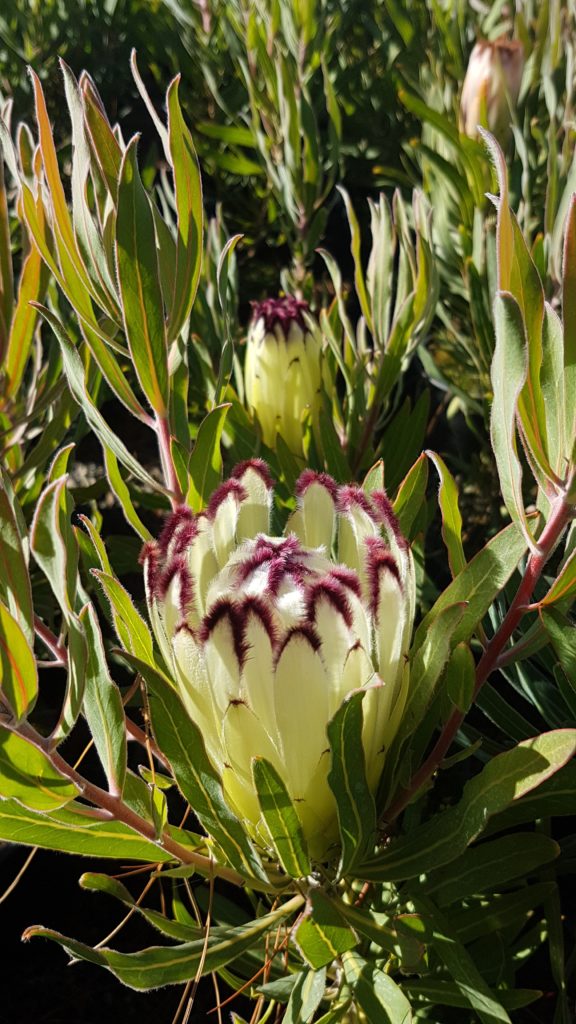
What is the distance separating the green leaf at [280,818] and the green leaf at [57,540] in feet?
0.47

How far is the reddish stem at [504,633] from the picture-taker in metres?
0.49

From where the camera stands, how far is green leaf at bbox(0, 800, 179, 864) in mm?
493

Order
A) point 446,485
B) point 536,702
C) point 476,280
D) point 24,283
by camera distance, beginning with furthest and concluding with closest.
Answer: point 476,280, point 24,283, point 536,702, point 446,485

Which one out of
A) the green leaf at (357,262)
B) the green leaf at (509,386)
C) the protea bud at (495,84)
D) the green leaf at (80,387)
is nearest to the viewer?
the green leaf at (509,386)

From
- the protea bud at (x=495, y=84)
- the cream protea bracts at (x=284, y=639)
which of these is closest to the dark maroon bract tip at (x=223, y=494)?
the cream protea bracts at (x=284, y=639)

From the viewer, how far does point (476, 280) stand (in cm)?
120

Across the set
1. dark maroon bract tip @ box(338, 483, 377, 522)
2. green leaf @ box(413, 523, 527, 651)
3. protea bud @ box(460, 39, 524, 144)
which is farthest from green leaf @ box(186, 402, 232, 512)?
protea bud @ box(460, 39, 524, 144)

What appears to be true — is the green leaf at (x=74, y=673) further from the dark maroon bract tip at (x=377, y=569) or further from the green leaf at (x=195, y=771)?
the dark maroon bract tip at (x=377, y=569)

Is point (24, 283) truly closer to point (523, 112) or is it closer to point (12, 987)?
point (12, 987)

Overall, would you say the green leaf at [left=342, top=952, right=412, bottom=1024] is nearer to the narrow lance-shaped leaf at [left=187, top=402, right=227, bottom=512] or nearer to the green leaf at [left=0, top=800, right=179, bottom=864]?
the green leaf at [left=0, top=800, right=179, bottom=864]

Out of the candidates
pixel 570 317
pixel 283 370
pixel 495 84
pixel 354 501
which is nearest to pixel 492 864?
pixel 354 501

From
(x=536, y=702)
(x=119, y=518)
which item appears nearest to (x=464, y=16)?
(x=119, y=518)

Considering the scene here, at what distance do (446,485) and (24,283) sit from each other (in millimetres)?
520

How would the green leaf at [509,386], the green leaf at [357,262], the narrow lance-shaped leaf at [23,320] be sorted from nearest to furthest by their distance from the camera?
the green leaf at [509,386] < the narrow lance-shaped leaf at [23,320] < the green leaf at [357,262]
